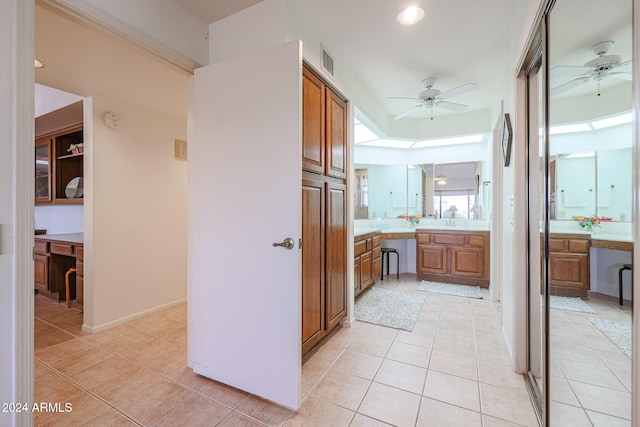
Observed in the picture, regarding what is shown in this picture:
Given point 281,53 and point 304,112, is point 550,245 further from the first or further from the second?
point 281,53

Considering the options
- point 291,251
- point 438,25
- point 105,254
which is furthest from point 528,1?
point 105,254

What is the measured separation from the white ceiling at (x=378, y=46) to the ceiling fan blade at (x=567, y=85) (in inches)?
1.2

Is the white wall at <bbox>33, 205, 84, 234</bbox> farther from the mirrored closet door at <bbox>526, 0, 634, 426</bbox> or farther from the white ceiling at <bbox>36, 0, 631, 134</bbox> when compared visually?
the mirrored closet door at <bbox>526, 0, 634, 426</bbox>

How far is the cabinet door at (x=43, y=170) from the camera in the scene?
3.68 m

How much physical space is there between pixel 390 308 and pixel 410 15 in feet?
9.22

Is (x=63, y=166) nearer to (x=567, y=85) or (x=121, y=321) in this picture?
(x=121, y=321)

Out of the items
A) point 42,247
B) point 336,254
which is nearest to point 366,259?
point 336,254

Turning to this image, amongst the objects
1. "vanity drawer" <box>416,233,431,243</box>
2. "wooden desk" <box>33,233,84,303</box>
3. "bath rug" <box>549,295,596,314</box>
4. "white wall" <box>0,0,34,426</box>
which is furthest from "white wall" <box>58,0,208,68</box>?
"vanity drawer" <box>416,233,431,243</box>

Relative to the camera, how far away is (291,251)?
1.58m

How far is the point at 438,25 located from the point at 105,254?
3.64 meters

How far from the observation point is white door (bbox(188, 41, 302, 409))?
1.59 meters

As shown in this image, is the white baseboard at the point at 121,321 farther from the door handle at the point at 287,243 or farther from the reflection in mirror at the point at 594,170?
the reflection in mirror at the point at 594,170

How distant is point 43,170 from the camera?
3.88 m

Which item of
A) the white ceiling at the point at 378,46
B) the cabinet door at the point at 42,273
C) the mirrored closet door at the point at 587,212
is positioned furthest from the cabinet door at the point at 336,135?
the cabinet door at the point at 42,273
